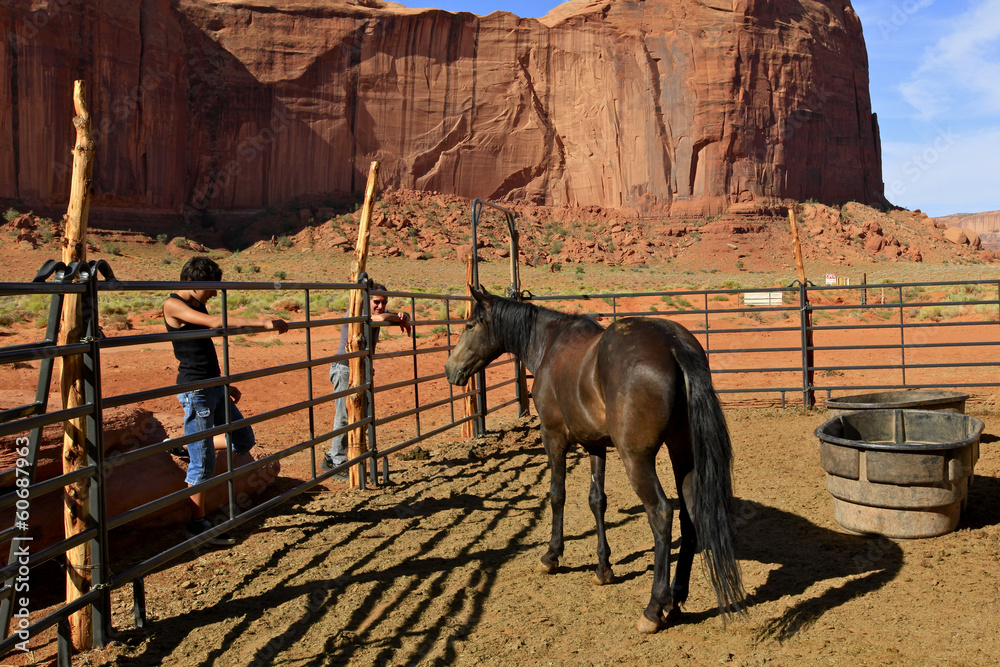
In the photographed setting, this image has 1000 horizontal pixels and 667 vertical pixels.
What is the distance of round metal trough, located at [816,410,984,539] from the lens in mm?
4379

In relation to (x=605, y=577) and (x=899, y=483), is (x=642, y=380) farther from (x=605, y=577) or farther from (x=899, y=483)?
(x=899, y=483)

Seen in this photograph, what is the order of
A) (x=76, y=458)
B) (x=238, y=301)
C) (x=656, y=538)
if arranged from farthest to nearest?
(x=238, y=301) → (x=656, y=538) → (x=76, y=458)

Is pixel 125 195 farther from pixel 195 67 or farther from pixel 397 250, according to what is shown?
pixel 397 250

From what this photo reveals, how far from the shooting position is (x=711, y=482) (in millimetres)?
3305

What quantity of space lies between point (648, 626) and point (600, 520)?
0.80 m

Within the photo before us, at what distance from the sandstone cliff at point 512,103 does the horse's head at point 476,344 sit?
46.8 meters

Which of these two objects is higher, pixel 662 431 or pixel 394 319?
pixel 394 319

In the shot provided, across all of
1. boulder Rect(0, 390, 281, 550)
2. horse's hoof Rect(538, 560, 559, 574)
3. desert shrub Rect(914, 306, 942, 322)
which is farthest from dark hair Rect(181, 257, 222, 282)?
desert shrub Rect(914, 306, 942, 322)

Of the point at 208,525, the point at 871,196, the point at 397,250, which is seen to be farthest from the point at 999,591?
the point at 871,196

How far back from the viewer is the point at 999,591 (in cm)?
355

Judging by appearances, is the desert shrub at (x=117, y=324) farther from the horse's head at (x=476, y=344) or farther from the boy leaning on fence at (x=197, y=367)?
the horse's head at (x=476, y=344)

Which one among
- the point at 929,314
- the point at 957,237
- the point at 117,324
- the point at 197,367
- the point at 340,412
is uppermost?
the point at 957,237

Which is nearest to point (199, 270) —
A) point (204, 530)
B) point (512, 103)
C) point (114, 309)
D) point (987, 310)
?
point (204, 530)

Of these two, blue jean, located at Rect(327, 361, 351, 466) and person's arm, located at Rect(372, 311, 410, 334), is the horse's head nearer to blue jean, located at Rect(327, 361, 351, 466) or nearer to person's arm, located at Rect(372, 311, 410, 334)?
person's arm, located at Rect(372, 311, 410, 334)
